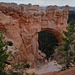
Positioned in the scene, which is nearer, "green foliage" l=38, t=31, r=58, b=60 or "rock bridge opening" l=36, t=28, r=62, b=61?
"rock bridge opening" l=36, t=28, r=62, b=61

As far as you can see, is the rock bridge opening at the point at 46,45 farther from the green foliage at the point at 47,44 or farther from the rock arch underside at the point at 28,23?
the rock arch underside at the point at 28,23

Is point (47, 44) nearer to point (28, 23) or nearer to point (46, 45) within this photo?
point (46, 45)

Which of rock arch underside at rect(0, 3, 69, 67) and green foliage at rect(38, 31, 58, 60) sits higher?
rock arch underside at rect(0, 3, 69, 67)

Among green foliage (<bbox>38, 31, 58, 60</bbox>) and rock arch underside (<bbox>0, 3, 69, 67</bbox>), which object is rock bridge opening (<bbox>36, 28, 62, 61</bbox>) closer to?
green foliage (<bbox>38, 31, 58, 60</bbox>)

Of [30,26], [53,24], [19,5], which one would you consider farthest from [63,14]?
[19,5]

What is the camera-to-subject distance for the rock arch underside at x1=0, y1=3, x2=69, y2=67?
13.7m

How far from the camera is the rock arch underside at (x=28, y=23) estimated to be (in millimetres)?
13747

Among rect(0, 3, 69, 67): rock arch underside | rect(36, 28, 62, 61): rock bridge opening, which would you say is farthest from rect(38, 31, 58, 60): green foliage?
rect(0, 3, 69, 67): rock arch underside

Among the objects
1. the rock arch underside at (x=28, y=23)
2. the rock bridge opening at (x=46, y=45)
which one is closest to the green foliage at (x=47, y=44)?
the rock bridge opening at (x=46, y=45)

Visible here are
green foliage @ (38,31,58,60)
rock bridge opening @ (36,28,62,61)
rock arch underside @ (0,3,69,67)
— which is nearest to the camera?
rock arch underside @ (0,3,69,67)

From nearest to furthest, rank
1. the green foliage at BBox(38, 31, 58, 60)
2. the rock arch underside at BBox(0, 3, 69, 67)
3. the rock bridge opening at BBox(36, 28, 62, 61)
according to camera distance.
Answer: the rock arch underside at BBox(0, 3, 69, 67), the rock bridge opening at BBox(36, 28, 62, 61), the green foliage at BBox(38, 31, 58, 60)

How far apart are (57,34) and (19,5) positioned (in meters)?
9.86

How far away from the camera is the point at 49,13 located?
19.4 meters

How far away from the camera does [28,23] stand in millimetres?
17203
